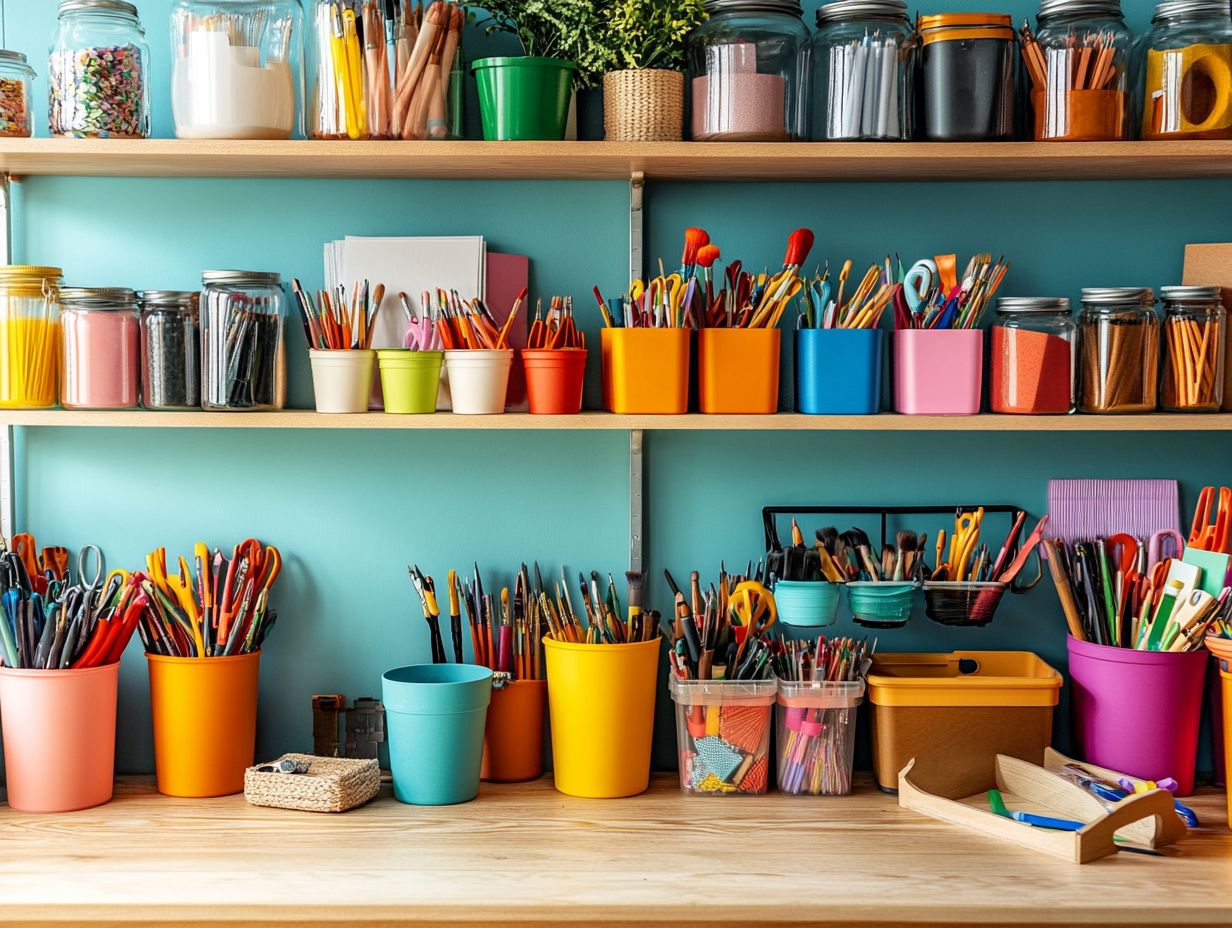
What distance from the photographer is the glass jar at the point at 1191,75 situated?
1.58 metres

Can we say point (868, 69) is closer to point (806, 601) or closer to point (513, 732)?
point (806, 601)

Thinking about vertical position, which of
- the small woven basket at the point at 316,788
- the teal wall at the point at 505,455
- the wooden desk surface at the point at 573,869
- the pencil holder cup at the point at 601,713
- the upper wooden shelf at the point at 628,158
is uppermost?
the upper wooden shelf at the point at 628,158

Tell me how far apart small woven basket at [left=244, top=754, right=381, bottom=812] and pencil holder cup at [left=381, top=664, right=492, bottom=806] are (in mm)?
45

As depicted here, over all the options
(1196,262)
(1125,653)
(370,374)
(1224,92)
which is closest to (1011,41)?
(1224,92)

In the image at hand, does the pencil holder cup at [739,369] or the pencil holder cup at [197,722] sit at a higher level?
the pencil holder cup at [739,369]

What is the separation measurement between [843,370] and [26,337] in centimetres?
110

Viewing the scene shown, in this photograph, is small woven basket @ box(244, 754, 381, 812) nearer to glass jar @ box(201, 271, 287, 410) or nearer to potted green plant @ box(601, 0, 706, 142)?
glass jar @ box(201, 271, 287, 410)

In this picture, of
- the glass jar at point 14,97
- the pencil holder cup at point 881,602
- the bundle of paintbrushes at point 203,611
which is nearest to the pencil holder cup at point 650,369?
the pencil holder cup at point 881,602

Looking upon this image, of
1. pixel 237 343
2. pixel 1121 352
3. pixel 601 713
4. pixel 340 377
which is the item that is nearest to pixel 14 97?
pixel 237 343

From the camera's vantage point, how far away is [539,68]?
1568 mm

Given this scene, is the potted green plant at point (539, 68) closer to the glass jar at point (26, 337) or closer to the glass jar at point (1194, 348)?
the glass jar at point (26, 337)

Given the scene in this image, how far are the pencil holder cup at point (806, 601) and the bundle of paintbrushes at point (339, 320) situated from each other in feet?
2.20

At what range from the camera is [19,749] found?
5.18 ft

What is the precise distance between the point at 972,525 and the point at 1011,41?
66 centimetres
